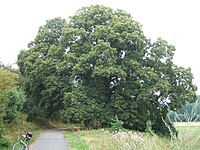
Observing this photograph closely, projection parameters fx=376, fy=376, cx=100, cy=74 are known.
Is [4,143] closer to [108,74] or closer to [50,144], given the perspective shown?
[50,144]

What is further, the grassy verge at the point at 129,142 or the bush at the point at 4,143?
the bush at the point at 4,143

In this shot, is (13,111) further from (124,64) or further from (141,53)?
(141,53)

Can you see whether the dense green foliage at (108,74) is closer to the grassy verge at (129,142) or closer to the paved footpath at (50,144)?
the paved footpath at (50,144)

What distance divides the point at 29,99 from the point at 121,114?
39.5 feet

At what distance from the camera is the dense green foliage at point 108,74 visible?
32.4m

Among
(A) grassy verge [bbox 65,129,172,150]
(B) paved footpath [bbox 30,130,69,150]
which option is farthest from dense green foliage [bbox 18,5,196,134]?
(A) grassy verge [bbox 65,129,172,150]

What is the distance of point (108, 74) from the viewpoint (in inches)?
1241

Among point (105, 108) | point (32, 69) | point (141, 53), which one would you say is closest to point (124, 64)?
point (141, 53)

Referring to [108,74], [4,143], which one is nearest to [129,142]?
[4,143]

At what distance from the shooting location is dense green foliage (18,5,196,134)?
32406 mm

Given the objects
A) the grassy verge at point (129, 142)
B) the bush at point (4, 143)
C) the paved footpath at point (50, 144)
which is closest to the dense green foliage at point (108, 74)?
the paved footpath at point (50, 144)

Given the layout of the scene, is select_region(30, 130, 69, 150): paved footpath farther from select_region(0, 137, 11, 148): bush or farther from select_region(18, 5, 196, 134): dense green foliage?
select_region(18, 5, 196, 134): dense green foliage

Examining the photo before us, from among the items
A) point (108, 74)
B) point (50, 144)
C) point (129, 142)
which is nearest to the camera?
point (129, 142)

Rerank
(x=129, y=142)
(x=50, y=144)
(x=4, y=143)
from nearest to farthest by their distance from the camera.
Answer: (x=129, y=142), (x=4, y=143), (x=50, y=144)
